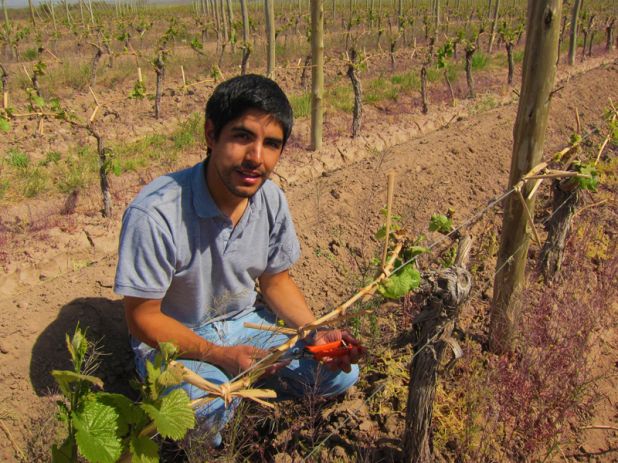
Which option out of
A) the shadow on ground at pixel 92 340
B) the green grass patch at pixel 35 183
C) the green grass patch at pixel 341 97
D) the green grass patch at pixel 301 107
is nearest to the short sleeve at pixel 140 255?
the shadow on ground at pixel 92 340

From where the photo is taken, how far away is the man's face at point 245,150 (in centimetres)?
196

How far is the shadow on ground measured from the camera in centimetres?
264

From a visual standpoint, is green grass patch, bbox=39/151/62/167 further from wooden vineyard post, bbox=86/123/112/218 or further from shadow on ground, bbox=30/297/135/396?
shadow on ground, bbox=30/297/135/396

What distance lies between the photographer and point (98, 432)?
1.35 m

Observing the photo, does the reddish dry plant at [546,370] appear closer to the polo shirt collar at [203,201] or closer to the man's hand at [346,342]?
the man's hand at [346,342]

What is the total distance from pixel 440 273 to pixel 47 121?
810cm

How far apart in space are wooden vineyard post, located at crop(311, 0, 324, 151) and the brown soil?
11.6 inches

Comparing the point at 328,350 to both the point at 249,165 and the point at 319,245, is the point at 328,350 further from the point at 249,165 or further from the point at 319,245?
the point at 319,245

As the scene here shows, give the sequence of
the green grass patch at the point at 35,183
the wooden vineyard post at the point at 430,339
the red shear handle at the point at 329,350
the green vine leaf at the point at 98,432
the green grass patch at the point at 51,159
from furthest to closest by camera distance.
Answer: the green grass patch at the point at 51,159, the green grass patch at the point at 35,183, the red shear handle at the point at 329,350, the wooden vineyard post at the point at 430,339, the green vine leaf at the point at 98,432

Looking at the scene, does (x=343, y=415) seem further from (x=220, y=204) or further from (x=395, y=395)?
(x=220, y=204)

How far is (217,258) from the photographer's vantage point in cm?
223

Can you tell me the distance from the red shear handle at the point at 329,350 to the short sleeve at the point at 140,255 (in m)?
0.67

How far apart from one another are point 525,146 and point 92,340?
2536mm

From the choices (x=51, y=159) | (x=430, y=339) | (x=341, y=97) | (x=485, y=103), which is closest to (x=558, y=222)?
(x=430, y=339)
